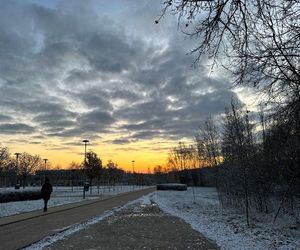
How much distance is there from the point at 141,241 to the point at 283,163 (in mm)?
8590

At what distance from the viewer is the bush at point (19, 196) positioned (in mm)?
32125

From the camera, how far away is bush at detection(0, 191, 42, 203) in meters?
32.1

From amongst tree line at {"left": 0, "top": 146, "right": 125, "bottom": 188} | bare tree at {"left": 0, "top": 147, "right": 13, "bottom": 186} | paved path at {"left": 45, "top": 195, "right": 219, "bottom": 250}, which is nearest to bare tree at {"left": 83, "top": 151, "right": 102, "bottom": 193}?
tree line at {"left": 0, "top": 146, "right": 125, "bottom": 188}

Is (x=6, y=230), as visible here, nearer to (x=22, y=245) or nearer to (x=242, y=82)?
(x=22, y=245)

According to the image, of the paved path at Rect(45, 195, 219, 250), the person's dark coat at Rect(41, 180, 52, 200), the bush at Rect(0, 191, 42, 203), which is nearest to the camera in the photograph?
the paved path at Rect(45, 195, 219, 250)

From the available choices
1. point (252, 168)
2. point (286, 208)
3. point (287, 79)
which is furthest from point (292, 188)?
point (287, 79)

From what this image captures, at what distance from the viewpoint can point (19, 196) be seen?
34.1 meters

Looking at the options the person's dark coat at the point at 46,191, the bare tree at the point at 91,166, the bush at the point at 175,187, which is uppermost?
the bare tree at the point at 91,166

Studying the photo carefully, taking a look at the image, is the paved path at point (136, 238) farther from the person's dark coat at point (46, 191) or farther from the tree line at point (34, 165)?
the tree line at point (34, 165)

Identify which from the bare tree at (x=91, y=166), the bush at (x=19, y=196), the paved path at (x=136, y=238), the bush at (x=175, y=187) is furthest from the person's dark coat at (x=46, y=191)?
the bush at (x=175, y=187)

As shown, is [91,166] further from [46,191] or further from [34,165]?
[34,165]

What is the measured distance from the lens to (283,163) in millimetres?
17578

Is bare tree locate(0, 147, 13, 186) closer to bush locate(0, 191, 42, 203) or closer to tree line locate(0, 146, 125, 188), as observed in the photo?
tree line locate(0, 146, 125, 188)

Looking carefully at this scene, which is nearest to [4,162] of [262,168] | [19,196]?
[19,196]
